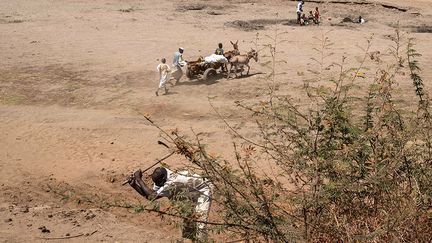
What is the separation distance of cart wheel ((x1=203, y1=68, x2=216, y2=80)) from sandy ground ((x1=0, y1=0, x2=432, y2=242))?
0.27 meters

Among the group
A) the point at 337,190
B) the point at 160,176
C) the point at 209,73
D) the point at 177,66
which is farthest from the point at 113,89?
the point at 337,190

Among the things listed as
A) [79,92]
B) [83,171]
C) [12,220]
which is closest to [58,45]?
[79,92]

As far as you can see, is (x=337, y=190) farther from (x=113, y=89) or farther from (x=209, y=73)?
(x=113, y=89)

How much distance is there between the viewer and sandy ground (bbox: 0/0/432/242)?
324 inches

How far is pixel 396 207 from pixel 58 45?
1824 centimetres

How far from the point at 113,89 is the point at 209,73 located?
288cm

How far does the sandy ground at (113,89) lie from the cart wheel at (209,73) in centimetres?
27

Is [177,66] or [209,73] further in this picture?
[209,73]

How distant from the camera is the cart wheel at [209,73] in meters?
15.2

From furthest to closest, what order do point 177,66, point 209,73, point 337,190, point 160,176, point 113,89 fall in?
point 209,73 → point 177,66 → point 113,89 → point 160,176 → point 337,190

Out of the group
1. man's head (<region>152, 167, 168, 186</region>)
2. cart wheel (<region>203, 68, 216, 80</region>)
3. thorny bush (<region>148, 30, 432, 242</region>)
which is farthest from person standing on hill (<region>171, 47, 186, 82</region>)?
thorny bush (<region>148, 30, 432, 242</region>)

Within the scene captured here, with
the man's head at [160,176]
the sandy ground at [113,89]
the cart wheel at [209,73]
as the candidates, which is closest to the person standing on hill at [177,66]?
the sandy ground at [113,89]

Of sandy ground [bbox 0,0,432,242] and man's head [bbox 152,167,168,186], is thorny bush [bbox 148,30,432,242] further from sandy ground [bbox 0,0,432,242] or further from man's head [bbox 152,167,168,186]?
man's head [bbox 152,167,168,186]

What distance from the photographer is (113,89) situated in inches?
589
